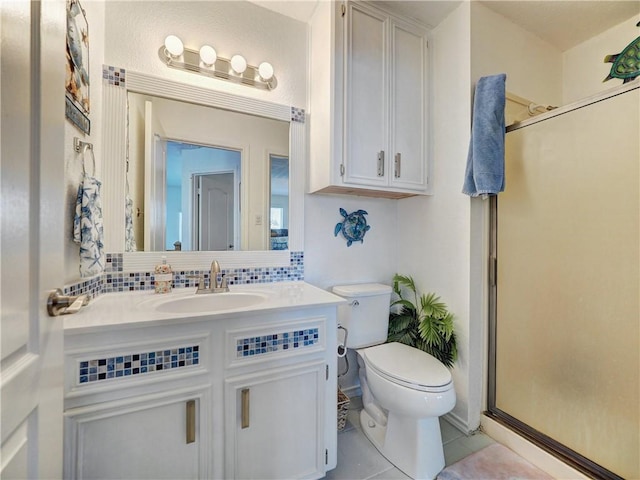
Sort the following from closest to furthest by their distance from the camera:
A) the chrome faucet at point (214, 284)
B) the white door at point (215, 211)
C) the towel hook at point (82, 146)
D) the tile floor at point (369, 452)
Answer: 1. the towel hook at point (82, 146)
2. the tile floor at point (369, 452)
3. the chrome faucet at point (214, 284)
4. the white door at point (215, 211)

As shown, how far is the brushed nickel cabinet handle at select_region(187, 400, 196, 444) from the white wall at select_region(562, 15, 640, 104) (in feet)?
9.37

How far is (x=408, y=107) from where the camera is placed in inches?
67.1

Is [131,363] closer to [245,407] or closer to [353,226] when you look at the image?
[245,407]

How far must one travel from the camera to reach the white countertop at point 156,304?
88 cm

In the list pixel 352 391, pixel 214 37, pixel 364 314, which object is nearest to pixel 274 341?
pixel 364 314

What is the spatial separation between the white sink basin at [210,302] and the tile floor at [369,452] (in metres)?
0.89

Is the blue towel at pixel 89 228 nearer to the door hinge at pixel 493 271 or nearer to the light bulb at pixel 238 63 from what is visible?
the light bulb at pixel 238 63

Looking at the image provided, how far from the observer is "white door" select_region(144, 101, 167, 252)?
4.65ft

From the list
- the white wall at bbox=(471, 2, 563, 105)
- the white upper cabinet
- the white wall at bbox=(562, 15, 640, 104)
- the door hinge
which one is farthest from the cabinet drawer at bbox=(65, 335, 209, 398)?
the white wall at bbox=(562, 15, 640, 104)

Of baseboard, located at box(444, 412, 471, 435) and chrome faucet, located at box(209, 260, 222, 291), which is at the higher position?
chrome faucet, located at box(209, 260, 222, 291)

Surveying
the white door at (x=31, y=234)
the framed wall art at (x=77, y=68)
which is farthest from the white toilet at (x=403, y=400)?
the framed wall art at (x=77, y=68)

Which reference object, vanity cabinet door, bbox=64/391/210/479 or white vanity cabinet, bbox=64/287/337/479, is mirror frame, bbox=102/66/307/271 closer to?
white vanity cabinet, bbox=64/287/337/479

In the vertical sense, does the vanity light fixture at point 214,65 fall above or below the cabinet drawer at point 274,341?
above

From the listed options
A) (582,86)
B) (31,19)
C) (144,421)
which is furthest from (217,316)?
(582,86)
